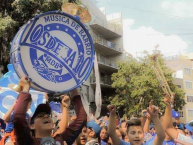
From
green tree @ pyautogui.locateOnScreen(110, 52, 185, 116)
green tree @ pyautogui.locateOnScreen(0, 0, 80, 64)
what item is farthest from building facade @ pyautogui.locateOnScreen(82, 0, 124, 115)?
green tree @ pyautogui.locateOnScreen(0, 0, 80, 64)

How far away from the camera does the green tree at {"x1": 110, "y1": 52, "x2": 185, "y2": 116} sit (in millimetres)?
25078

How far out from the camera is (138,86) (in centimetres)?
2541

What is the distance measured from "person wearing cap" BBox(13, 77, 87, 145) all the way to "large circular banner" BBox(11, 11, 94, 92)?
0.19 meters

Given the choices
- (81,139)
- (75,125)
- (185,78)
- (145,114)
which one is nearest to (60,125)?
(75,125)

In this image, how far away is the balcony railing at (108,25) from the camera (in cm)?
3007

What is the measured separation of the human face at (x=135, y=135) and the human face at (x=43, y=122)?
94 cm

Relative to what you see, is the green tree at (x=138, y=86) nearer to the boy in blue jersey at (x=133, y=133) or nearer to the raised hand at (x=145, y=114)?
the raised hand at (x=145, y=114)

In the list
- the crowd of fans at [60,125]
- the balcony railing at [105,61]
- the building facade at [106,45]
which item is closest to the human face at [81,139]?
the crowd of fans at [60,125]

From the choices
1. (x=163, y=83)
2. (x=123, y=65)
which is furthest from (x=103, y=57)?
(x=163, y=83)

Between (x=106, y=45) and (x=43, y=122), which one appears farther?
(x=106, y=45)

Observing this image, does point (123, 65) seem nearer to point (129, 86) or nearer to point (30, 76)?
point (129, 86)

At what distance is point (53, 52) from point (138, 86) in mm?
23003

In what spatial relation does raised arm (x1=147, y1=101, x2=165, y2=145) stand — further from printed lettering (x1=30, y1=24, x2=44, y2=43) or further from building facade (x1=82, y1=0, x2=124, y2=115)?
building facade (x1=82, y1=0, x2=124, y2=115)

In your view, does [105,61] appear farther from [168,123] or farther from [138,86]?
[168,123]
